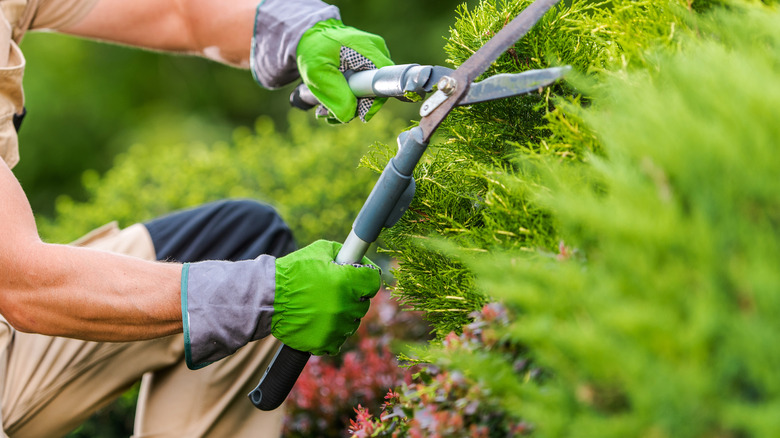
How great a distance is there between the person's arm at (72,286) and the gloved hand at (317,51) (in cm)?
51

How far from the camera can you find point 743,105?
637 mm

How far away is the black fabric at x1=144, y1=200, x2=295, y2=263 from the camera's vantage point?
1654 millimetres

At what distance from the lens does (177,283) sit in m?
1.16

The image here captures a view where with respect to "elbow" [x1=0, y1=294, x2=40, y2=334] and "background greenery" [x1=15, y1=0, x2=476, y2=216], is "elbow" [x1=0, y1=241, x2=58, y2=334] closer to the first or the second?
"elbow" [x1=0, y1=294, x2=40, y2=334]

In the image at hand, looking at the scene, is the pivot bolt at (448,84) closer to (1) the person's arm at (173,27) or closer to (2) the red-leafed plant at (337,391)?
(1) the person's arm at (173,27)

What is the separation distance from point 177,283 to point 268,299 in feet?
0.52

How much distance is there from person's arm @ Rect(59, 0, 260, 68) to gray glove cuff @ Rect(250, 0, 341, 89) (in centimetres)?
9

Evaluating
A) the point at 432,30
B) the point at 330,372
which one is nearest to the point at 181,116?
the point at 432,30

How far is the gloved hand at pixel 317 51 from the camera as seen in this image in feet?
4.72

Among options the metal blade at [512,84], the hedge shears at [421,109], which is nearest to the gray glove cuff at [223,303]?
the hedge shears at [421,109]

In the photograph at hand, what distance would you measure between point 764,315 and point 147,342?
4.20 feet

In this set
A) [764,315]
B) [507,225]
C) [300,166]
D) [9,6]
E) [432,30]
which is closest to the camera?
[764,315]

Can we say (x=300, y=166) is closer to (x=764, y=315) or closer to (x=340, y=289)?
(x=340, y=289)

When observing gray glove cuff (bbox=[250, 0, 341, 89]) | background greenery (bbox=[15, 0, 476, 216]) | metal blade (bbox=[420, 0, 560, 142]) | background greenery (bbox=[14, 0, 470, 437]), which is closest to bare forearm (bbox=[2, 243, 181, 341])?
metal blade (bbox=[420, 0, 560, 142])
